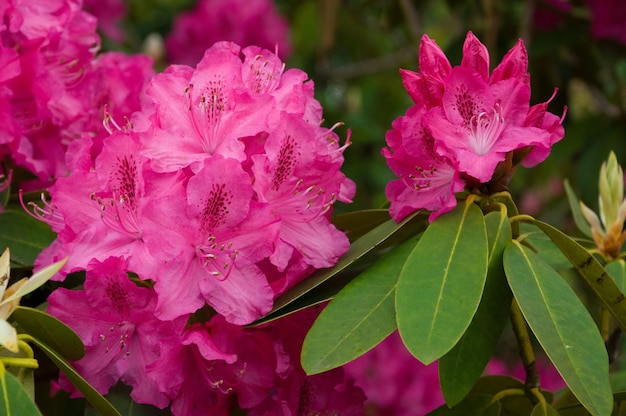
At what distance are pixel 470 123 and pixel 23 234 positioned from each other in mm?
599

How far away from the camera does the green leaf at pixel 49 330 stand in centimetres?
96

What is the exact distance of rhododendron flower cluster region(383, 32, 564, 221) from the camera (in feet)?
3.41

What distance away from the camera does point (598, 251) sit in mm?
1278

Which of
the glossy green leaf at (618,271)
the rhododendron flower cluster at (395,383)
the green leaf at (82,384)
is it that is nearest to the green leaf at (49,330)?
the green leaf at (82,384)

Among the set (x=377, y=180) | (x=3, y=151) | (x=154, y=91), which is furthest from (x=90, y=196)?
(x=377, y=180)

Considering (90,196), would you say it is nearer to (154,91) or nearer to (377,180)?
(154,91)

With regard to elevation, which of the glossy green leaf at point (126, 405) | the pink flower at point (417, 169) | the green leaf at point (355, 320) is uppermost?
the pink flower at point (417, 169)

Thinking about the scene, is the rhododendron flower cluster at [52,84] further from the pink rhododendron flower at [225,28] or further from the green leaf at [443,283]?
the pink rhododendron flower at [225,28]

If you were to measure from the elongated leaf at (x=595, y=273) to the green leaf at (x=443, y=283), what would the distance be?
0.34ft

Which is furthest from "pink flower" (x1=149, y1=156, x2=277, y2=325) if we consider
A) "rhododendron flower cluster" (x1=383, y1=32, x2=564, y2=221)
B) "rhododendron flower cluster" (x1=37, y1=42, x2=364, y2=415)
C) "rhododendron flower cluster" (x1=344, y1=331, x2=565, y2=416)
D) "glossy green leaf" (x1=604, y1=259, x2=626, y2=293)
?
"rhododendron flower cluster" (x1=344, y1=331, x2=565, y2=416)

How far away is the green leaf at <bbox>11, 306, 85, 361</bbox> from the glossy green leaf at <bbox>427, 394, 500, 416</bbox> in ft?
1.48

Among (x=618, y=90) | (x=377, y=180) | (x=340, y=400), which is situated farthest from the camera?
(x=377, y=180)

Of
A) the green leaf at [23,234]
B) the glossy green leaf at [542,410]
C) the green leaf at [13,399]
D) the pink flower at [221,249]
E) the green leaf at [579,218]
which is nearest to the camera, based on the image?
the green leaf at [13,399]

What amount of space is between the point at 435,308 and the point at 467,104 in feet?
0.81
